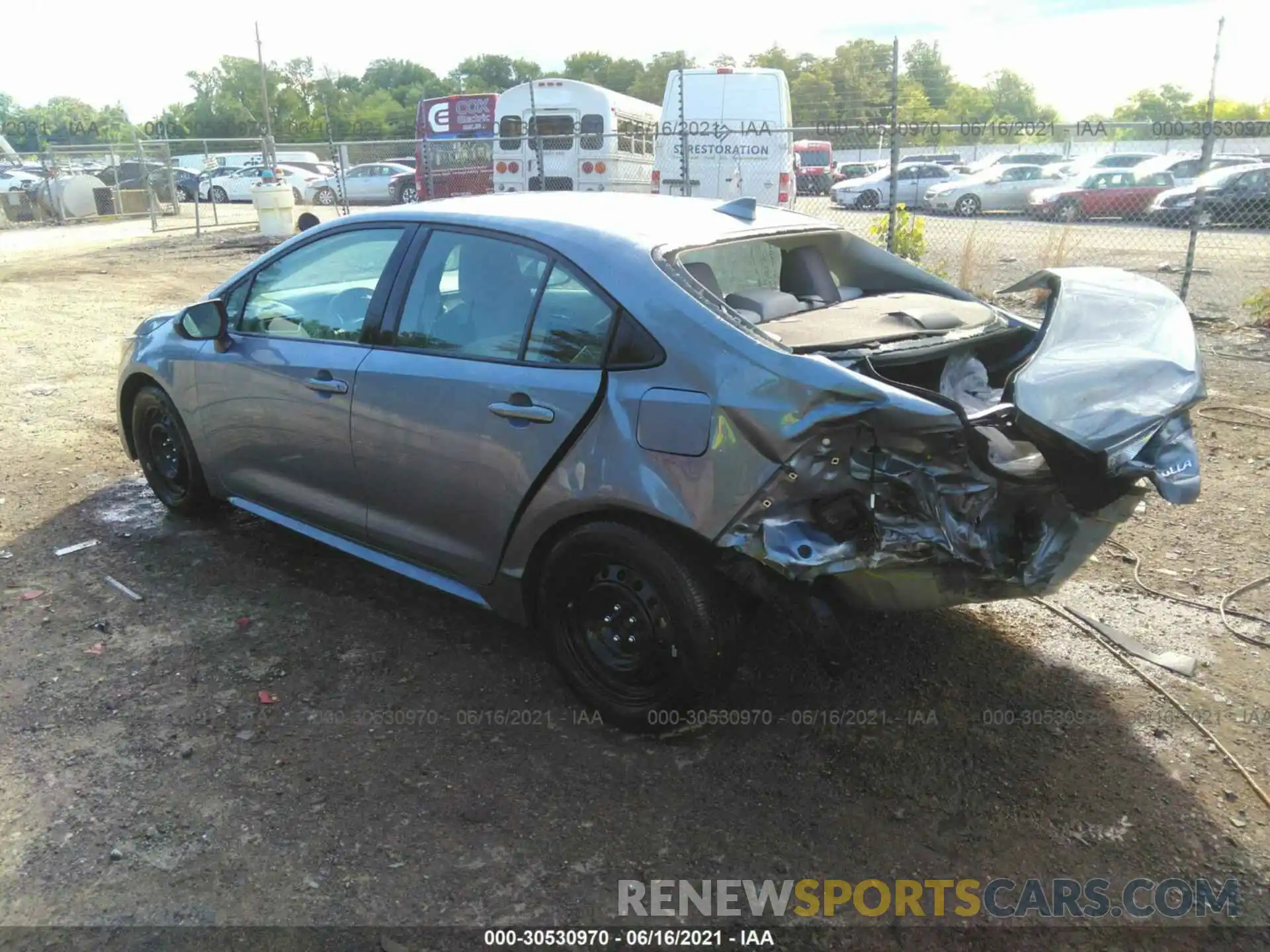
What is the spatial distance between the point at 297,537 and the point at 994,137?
32.0 ft

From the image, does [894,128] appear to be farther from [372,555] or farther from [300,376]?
[372,555]

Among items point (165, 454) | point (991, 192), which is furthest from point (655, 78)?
point (165, 454)

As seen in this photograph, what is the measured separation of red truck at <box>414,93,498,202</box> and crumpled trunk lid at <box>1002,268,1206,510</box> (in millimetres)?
12685

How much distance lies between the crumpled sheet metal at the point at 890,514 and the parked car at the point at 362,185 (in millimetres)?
29520

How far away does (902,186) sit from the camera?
85.8 ft

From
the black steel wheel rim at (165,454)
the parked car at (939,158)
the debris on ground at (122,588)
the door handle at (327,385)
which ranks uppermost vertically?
the parked car at (939,158)

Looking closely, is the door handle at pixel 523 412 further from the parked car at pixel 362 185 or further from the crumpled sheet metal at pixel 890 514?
the parked car at pixel 362 185

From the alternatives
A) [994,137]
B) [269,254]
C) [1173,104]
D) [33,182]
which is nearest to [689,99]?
[994,137]

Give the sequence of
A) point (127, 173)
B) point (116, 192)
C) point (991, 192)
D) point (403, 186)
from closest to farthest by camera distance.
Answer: point (991, 192)
point (116, 192)
point (127, 173)
point (403, 186)

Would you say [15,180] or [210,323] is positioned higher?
[15,180]

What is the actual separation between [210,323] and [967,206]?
2353 cm

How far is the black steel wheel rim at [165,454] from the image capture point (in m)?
4.80

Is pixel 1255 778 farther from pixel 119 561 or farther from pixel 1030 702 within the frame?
pixel 119 561
